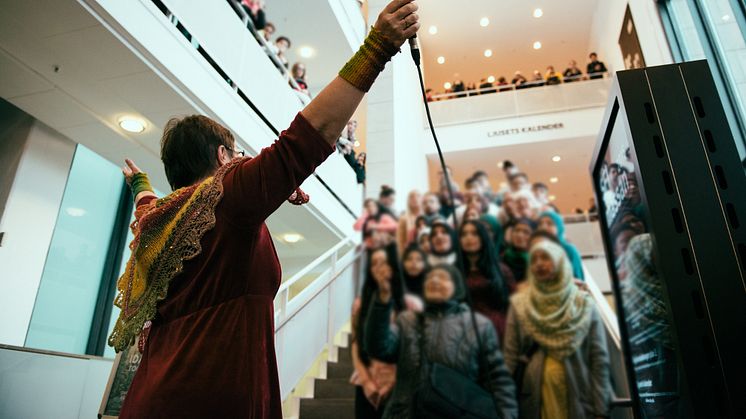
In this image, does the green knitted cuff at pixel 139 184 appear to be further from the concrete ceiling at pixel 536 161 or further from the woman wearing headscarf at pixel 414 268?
the concrete ceiling at pixel 536 161

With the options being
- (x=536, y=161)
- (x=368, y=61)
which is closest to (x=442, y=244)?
(x=368, y=61)

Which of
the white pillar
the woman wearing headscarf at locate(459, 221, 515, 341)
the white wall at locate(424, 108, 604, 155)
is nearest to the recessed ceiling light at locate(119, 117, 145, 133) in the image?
the woman wearing headscarf at locate(459, 221, 515, 341)

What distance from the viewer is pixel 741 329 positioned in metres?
0.99

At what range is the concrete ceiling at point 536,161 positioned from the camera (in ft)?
30.3

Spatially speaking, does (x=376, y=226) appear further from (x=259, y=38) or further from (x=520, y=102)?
(x=520, y=102)

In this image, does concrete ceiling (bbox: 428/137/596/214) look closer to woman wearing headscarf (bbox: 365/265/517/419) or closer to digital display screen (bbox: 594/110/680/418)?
woman wearing headscarf (bbox: 365/265/517/419)

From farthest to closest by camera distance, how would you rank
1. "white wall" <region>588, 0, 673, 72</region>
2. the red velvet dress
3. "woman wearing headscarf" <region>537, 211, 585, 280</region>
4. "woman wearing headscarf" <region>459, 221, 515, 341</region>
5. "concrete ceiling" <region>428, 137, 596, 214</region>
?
"concrete ceiling" <region>428, 137, 596, 214</region> < "white wall" <region>588, 0, 673, 72</region> < "woman wearing headscarf" <region>537, 211, 585, 280</region> < "woman wearing headscarf" <region>459, 221, 515, 341</region> < the red velvet dress

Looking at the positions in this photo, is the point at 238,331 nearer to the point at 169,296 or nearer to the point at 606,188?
the point at 169,296

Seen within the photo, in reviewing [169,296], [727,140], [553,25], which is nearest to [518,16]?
[553,25]

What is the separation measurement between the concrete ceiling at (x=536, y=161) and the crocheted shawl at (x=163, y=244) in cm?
805

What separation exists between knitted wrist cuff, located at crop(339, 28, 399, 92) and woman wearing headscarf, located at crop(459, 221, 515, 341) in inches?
77.3

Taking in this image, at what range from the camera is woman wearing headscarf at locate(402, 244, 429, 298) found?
305cm

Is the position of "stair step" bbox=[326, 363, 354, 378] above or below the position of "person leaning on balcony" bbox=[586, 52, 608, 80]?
below

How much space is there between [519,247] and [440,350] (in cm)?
98
